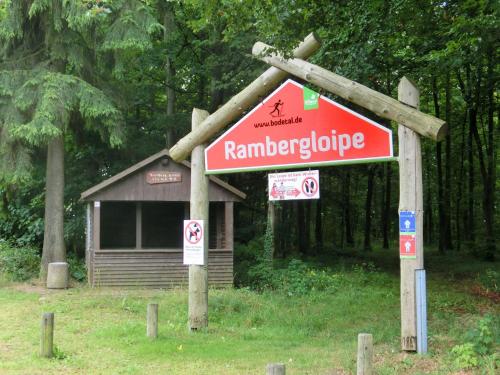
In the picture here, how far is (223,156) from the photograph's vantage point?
10.4 m

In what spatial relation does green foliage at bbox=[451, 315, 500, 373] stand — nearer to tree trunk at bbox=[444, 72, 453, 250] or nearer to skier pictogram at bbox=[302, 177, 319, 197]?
skier pictogram at bbox=[302, 177, 319, 197]

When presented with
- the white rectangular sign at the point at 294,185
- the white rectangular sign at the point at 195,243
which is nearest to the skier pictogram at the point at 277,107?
the white rectangular sign at the point at 195,243

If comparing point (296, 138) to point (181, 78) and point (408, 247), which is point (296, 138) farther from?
point (181, 78)

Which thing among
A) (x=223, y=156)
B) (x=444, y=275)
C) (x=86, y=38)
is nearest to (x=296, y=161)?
(x=223, y=156)

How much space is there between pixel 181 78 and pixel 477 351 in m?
18.6

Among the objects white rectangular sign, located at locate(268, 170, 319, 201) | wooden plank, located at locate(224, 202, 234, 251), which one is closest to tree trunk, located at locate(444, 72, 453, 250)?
wooden plank, located at locate(224, 202, 234, 251)

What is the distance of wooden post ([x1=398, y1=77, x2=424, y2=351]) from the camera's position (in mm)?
8094

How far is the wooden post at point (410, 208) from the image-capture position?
26.6 feet

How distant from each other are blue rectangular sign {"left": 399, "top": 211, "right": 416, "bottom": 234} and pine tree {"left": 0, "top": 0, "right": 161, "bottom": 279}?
974 centimetres

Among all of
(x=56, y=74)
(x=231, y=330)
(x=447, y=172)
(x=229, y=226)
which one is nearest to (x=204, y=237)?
(x=231, y=330)

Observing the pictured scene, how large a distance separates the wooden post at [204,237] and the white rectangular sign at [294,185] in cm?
309

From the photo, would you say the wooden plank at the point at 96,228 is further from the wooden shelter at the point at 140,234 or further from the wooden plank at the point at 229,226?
the wooden plank at the point at 229,226

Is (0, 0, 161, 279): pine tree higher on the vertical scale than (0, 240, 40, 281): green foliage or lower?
higher

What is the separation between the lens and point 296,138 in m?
9.62
